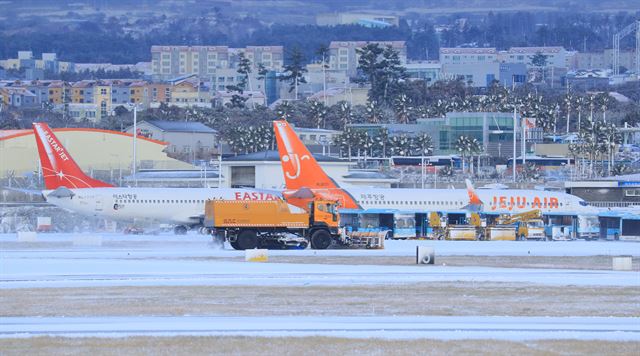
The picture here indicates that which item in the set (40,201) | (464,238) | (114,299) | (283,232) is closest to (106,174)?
(40,201)

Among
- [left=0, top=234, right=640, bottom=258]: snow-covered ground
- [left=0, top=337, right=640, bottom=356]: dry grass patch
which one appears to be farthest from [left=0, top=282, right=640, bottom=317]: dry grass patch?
[left=0, top=234, right=640, bottom=258]: snow-covered ground

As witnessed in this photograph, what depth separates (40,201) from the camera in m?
106

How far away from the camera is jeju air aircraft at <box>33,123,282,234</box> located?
77.1m

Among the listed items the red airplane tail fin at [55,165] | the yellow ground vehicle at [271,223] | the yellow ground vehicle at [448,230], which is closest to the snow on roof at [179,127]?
the red airplane tail fin at [55,165]

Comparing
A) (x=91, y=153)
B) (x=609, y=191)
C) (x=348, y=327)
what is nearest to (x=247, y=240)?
(x=348, y=327)

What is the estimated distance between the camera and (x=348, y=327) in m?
33.1

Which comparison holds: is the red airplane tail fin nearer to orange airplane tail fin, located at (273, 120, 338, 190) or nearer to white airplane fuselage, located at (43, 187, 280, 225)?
white airplane fuselage, located at (43, 187, 280, 225)

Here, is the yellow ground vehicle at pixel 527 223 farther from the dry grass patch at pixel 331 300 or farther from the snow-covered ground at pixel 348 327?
the snow-covered ground at pixel 348 327

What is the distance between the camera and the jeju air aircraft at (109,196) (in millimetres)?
77062

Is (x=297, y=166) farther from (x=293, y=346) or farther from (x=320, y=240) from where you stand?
(x=293, y=346)

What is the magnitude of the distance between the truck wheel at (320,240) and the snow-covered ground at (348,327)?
92.1ft

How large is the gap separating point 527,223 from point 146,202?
839 inches

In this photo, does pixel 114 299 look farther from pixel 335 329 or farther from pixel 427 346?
pixel 427 346

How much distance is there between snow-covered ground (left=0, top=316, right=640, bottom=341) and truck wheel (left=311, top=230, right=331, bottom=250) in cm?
2807
